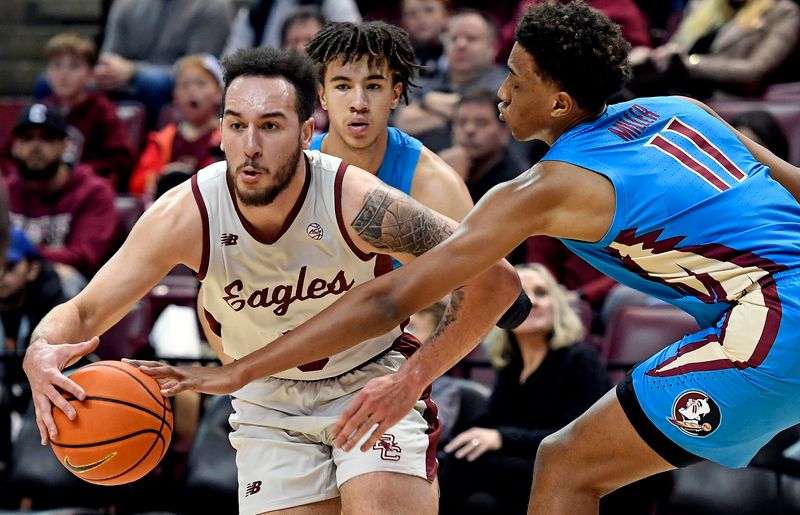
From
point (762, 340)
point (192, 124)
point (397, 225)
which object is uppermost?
point (192, 124)

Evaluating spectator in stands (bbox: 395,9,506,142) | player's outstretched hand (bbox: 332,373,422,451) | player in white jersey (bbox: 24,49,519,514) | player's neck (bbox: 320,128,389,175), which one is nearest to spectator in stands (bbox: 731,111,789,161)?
spectator in stands (bbox: 395,9,506,142)

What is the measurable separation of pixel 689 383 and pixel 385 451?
3.17 feet

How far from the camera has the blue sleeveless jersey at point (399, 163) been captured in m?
4.54

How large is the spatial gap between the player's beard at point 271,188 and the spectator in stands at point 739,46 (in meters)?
3.97

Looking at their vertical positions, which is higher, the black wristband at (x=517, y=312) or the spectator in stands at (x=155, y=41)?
the spectator in stands at (x=155, y=41)

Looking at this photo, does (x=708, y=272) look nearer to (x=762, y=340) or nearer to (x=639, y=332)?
(x=762, y=340)

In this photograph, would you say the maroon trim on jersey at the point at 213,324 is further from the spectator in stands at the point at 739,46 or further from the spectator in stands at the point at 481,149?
the spectator in stands at the point at 739,46

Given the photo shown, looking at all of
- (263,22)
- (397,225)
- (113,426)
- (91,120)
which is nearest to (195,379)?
(113,426)

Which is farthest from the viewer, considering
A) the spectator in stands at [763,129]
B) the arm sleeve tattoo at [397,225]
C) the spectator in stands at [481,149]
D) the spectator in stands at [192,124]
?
the spectator in stands at [192,124]

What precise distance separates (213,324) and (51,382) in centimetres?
75

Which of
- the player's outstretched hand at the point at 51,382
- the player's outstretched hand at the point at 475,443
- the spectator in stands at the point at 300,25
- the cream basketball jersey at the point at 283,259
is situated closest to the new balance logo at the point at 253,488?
the cream basketball jersey at the point at 283,259

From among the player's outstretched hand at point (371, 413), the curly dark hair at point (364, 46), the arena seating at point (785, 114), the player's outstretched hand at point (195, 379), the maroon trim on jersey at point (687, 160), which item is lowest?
the player's outstretched hand at point (371, 413)

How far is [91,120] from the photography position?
855 centimetres

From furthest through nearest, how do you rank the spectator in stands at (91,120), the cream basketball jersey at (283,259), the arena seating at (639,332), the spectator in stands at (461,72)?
the spectator in stands at (91,120)
the spectator in stands at (461,72)
the arena seating at (639,332)
the cream basketball jersey at (283,259)
